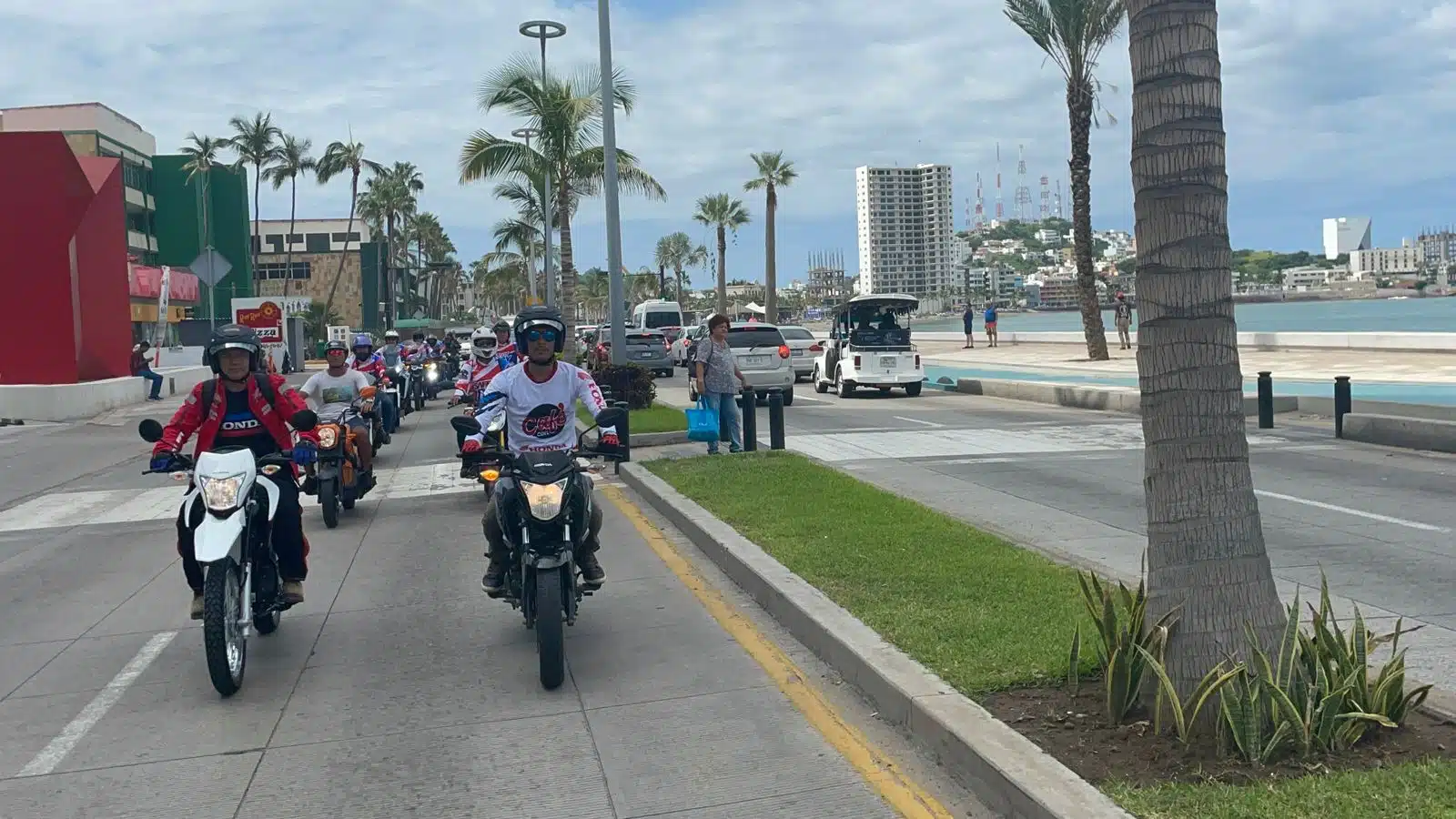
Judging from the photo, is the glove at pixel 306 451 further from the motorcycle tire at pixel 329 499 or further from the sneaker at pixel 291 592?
A: the sneaker at pixel 291 592

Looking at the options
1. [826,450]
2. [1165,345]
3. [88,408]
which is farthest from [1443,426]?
[88,408]

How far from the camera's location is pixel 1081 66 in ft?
113

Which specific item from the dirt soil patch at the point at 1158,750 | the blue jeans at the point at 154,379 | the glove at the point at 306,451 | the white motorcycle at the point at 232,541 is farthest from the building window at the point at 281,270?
the dirt soil patch at the point at 1158,750

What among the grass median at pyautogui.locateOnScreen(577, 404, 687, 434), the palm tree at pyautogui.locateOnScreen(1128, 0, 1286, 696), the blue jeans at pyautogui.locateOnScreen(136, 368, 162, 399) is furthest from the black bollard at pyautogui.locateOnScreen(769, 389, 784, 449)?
the blue jeans at pyautogui.locateOnScreen(136, 368, 162, 399)

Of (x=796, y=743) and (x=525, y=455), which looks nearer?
(x=796, y=743)

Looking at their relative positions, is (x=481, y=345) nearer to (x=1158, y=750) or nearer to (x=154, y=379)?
(x=1158, y=750)

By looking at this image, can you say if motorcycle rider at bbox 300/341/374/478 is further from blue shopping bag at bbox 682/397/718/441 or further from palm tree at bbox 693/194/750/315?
palm tree at bbox 693/194/750/315

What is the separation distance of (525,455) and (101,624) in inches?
147

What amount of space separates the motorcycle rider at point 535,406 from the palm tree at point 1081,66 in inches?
1117

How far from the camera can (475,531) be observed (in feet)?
40.5

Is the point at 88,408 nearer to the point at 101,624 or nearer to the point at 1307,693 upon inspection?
the point at 101,624

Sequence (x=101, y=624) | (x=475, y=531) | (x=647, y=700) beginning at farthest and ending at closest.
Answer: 1. (x=475, y=531)
2. (x=101, y=624)
3. (x=647, y=700)

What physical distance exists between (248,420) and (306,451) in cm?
207

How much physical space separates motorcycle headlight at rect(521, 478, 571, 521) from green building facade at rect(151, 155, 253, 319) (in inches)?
3153
